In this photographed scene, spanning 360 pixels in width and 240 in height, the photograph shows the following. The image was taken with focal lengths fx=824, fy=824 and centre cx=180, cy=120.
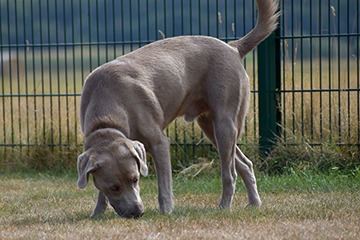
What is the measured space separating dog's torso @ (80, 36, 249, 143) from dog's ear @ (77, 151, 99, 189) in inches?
10.5

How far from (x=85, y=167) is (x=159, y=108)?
0.80 m

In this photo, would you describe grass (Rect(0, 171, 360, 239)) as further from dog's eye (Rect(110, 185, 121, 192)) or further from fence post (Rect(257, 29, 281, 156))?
fence post (Rect(257, 29, 281, 156))

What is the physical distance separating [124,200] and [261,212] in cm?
96

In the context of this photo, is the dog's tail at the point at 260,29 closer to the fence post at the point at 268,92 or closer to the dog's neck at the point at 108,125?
the dog's neck at the point at 108,125

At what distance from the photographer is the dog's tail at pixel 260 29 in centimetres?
671

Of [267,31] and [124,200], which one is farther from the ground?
[267,31]

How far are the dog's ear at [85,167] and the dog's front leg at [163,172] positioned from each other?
571mm

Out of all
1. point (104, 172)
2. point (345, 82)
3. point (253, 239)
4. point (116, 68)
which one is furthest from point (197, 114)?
point (345, 82)

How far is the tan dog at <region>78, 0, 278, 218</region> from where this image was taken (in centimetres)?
553

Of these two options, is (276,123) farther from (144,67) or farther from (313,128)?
(144,67)

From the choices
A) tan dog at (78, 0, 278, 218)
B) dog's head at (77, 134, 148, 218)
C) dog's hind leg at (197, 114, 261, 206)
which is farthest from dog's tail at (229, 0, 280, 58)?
dog's head at (77, 134, 148, 218)

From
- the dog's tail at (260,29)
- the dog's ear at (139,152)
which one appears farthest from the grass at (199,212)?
the dog's tail at (260,29)

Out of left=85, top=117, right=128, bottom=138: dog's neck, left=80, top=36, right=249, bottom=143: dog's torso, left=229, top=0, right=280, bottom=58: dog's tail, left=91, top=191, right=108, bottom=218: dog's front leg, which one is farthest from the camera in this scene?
left=229, top=0, right=280, bottom=58: dog's tail

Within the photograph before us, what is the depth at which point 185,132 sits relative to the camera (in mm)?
8891
